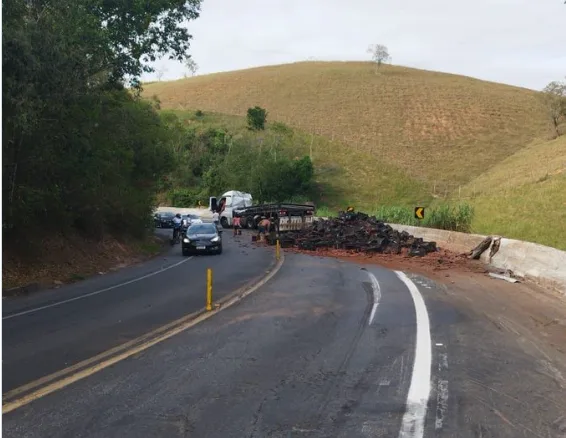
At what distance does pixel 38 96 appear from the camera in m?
12.0

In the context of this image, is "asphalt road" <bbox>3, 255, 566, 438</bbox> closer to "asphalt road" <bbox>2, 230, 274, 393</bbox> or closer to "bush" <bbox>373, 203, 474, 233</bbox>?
"asphalt road" <bbox>2, 230, 274, 393</bbox>

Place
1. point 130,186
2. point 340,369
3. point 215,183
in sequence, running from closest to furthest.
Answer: point 340,369
point 130,186
point 215,183

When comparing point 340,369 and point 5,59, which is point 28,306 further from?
point 340,369

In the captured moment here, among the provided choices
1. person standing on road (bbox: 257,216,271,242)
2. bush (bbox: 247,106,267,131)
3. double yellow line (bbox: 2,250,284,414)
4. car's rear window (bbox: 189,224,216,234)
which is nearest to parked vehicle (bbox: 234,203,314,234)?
person standing on road (bbox: 257,216,271,242)

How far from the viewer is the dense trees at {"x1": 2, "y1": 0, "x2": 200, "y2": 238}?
12086 mm

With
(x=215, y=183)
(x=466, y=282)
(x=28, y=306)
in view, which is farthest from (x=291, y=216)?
(x=215, y=183)

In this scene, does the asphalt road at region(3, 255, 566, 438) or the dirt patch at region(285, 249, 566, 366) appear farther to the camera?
the dirt patch at region(285, 249, 566, 366)

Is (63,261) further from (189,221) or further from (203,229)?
(189,221)

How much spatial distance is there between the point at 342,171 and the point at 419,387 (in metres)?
65.6

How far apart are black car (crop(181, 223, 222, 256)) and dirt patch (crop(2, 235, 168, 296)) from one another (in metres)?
1.87

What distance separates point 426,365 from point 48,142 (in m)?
11.4

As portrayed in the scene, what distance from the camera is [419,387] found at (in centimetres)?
620

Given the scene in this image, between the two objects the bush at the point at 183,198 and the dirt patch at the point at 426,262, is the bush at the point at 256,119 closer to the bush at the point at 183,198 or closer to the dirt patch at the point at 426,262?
the bush at the point at 183,198

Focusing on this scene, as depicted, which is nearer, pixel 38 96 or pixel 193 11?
pixel 38 96
